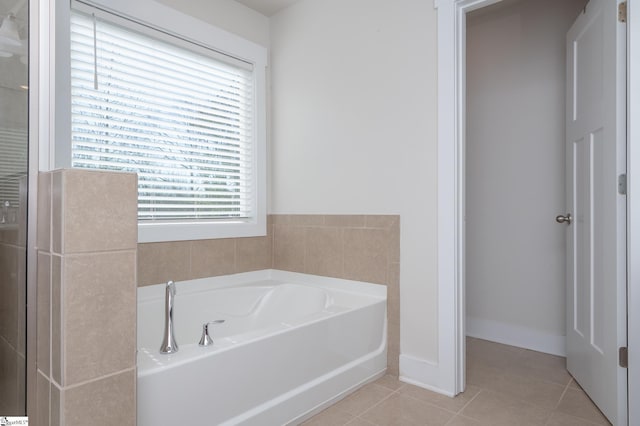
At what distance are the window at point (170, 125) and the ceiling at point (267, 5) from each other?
43cm

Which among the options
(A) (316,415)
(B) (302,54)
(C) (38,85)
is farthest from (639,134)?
(C) (38,85)

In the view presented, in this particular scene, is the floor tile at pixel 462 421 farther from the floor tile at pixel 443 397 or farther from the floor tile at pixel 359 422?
the floor tile at pixel 359 422

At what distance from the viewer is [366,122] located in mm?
2564

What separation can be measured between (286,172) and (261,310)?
40.6 inches

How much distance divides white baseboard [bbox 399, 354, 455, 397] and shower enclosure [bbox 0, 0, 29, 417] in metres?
1.83

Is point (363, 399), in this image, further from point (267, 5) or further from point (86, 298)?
point (267, 5)

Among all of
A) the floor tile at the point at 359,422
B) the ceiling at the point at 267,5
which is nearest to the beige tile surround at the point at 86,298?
the floor tile at the point at 359,422

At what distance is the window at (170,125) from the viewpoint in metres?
2.20

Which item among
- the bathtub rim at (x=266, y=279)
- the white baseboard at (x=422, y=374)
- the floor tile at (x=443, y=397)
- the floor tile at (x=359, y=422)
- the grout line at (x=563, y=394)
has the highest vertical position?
the bathtub rim at (x=266, y=279)

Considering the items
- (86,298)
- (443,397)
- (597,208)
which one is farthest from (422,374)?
(86,298)

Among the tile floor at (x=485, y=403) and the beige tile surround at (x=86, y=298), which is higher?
the beige tile surround at (x=86, y=298)

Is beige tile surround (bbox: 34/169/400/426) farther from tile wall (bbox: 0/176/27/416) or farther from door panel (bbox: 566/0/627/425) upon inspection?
door panel (bbox: 566/0/627/425)

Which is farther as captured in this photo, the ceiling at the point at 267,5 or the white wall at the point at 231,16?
the ceiling at the point at 267,5

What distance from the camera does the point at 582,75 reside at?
7.32 ft
